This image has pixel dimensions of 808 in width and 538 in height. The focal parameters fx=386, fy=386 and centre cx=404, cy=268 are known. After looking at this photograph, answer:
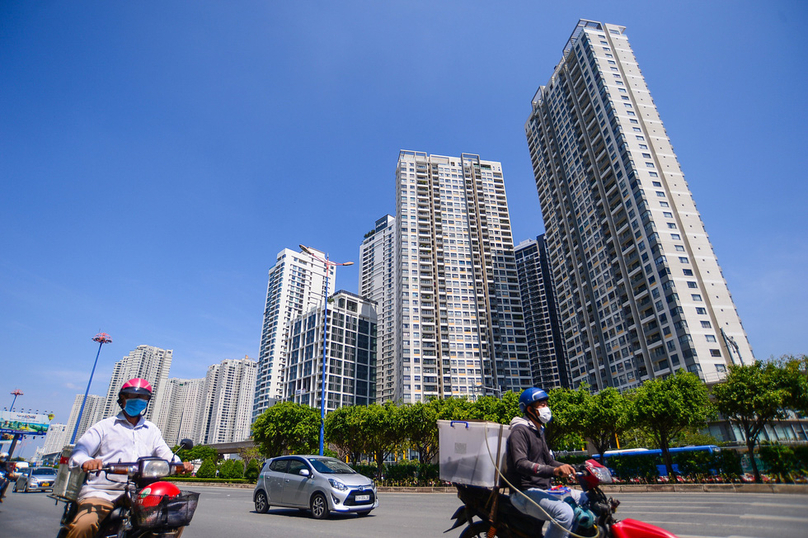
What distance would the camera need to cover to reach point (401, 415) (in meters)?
34.7

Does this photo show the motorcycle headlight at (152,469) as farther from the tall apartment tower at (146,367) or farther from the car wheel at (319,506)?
the tall apartment tower at (146,367)

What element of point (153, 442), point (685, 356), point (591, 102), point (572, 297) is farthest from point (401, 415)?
point (591, 102)

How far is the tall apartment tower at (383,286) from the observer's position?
109856 millimetres

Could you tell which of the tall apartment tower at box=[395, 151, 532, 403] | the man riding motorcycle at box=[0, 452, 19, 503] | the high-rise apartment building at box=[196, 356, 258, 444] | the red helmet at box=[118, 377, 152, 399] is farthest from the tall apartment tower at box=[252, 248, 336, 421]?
the red helmet at box=[118, 377, 152, 399]

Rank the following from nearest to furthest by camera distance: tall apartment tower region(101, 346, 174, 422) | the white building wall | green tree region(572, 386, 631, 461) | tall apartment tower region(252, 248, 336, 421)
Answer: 1. green tree region(572, 386, 631, 461)
2. tall apartment tower region(252, 248, 336, 421)
3. tall apartment tower region(101, 346, 174, 422)
4. the white building wall

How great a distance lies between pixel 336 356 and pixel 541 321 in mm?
57328

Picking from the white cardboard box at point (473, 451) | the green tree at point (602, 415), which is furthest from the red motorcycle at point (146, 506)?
the green tree at point (602, 415)

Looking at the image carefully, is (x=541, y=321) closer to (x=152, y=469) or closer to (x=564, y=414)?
(x=564, y=414)

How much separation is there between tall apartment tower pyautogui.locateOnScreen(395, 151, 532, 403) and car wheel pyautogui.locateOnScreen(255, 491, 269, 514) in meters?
72.2

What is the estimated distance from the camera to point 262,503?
1132 centimetres

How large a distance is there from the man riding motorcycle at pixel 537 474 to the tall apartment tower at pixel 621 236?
5422 cm

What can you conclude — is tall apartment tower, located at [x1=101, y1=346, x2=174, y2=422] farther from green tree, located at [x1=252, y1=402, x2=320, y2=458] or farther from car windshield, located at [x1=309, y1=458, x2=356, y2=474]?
car windshield, located at [x1=309, y1=458, x2=356, y2=474]

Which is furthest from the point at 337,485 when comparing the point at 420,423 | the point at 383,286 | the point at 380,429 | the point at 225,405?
the point at 225,405

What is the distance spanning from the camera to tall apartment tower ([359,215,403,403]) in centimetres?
10986
